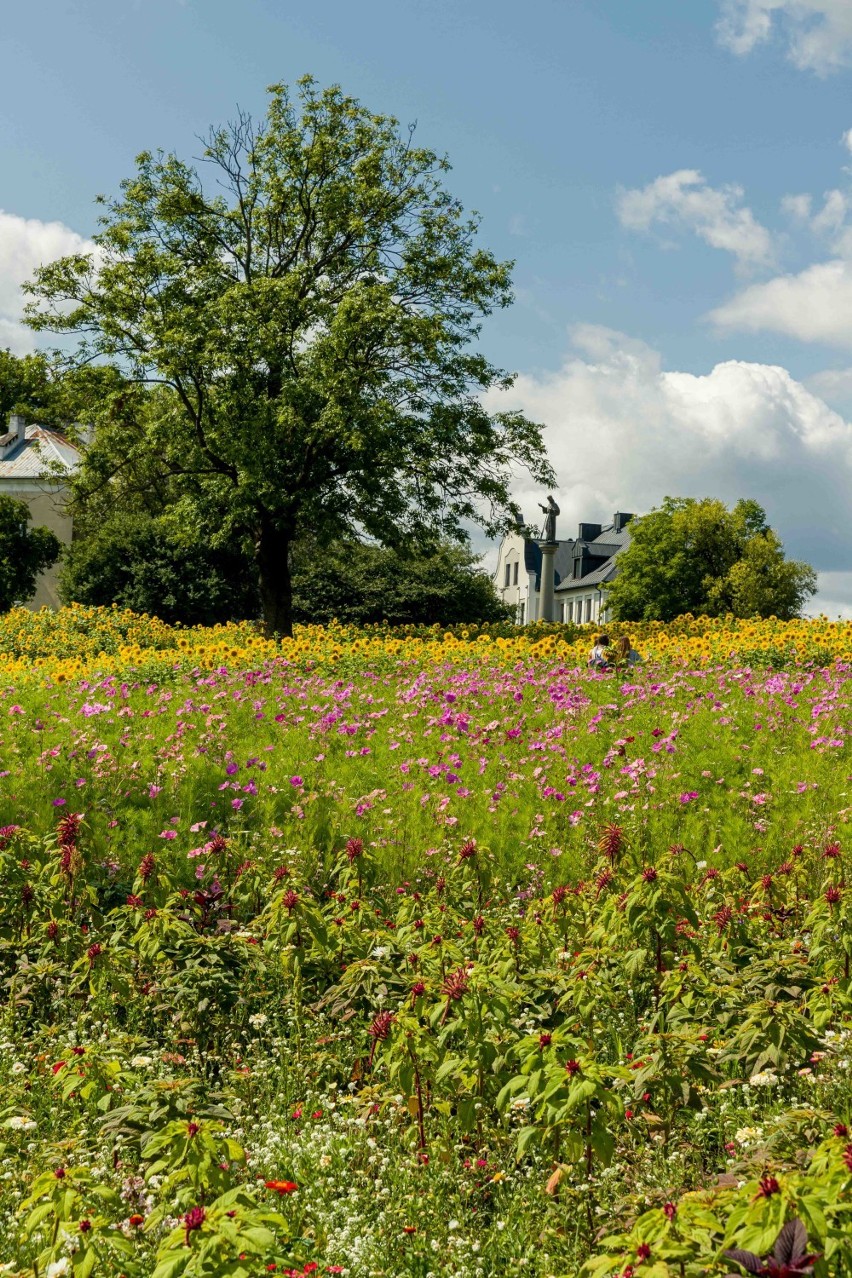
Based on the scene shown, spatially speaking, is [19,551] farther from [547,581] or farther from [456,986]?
[456,986]

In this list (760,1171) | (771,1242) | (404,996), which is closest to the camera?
(771,1242)

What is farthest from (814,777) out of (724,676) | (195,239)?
(195,239)

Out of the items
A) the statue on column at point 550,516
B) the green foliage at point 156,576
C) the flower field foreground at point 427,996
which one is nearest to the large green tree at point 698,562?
the statue on column at point 550,516

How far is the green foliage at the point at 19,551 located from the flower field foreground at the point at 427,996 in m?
34.8

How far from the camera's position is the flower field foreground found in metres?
2.78

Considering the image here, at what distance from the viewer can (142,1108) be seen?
123 inches

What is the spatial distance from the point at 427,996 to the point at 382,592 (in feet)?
107

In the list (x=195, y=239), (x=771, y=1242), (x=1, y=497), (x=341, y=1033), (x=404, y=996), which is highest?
(x=195, y=239)

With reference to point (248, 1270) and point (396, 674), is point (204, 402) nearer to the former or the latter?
point (396, 674)

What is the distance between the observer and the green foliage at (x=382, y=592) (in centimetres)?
3562

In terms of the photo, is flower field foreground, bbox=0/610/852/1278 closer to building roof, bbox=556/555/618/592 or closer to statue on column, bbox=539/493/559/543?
statue on column, bbox=539/493/559/543

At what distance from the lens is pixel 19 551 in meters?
43.2

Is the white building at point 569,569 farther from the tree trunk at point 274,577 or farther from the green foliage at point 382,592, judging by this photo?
the tree trunk at point 274,577

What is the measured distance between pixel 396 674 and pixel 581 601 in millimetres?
63829
